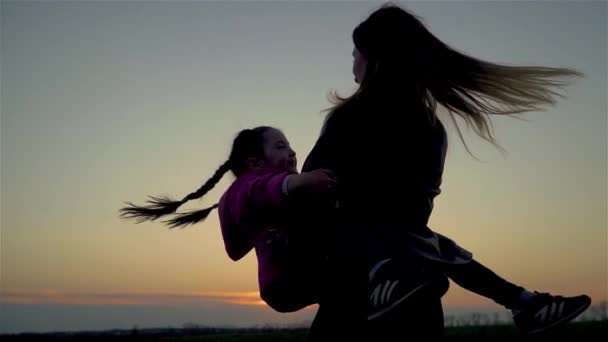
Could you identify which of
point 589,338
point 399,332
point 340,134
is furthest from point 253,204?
point 589,338

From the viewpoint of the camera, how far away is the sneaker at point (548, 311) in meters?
3.39

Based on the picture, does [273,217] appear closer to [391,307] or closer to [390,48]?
[391,307]

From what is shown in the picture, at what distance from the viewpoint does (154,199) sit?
191 inches

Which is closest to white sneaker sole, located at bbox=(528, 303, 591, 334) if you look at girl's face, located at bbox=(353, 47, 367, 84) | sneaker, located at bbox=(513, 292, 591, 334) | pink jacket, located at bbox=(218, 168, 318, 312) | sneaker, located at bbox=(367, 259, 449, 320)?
sneaker, located at bbox=(513, 292, 591, 334)

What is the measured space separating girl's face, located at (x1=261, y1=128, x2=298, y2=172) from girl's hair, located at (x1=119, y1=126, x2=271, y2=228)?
5cm

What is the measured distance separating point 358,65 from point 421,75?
1.06 ft

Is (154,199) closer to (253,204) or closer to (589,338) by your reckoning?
(253,204)

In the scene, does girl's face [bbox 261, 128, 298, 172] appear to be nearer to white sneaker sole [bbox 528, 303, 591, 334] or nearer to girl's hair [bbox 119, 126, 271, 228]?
girl's hair [bbox 119, 126, 271, 228]

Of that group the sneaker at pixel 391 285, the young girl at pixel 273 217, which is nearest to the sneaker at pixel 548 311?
the sneaker at pixel 391 285

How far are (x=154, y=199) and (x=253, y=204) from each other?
1379 mm

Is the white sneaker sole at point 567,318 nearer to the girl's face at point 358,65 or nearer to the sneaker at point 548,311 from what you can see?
the sneaker at point 548,311

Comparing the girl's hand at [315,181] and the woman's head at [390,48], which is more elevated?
the woman's head at [390,48]

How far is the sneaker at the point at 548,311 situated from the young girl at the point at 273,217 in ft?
3.49

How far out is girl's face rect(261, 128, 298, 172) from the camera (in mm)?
4266
